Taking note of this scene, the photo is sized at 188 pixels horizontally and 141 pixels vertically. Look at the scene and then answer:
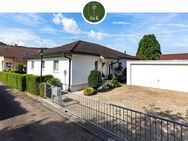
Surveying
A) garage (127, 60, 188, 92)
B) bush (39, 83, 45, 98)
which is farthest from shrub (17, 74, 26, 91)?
garage (127, 60, 188, 92)

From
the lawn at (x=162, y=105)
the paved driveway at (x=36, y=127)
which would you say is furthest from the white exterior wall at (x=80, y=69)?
the paved driveway at (x=36, y=127)

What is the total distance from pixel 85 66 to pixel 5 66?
24.4 meters

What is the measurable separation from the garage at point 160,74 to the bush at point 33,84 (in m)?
8.91

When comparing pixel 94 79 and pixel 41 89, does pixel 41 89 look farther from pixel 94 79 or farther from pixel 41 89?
pixel 94 79

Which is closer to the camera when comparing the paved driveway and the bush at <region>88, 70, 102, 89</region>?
the paved driveway

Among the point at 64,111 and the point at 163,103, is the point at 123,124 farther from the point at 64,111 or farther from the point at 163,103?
the point at 163,103

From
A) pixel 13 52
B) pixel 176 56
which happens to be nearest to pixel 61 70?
pixel 13 52

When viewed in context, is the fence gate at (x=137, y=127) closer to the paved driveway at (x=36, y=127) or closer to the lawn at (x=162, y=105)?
the paved driveway at (x=36, y=127)

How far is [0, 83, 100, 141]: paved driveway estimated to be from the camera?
5503 mm

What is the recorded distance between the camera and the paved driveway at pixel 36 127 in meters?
5.50

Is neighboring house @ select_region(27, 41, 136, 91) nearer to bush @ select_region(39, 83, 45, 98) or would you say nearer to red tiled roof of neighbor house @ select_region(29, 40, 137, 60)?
red tiled roof of neighbor house @ select_region(29, 40, 137, 60)

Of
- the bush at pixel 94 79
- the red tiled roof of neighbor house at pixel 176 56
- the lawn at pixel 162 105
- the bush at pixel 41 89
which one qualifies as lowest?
the lawn at pixel 162 105

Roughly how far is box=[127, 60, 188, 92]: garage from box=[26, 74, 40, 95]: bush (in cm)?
891

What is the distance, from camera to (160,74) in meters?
14.7
